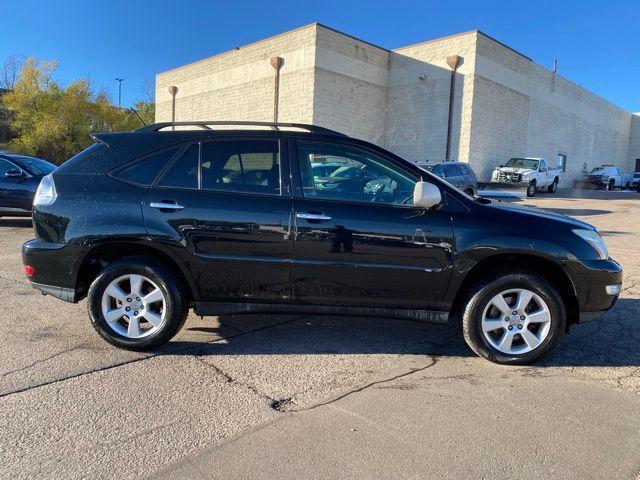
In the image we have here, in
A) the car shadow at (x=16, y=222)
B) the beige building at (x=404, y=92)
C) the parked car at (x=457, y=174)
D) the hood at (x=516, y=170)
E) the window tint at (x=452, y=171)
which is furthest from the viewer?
the beige building at (x=404, y=92)

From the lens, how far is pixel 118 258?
13.8ft

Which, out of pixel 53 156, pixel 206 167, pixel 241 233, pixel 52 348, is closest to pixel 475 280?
pixel 241 233

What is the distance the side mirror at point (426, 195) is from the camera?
3.79m

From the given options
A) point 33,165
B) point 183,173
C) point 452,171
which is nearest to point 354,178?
point 183,173

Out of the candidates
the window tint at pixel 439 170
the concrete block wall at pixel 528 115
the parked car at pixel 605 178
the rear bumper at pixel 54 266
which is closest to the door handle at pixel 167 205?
the rear bumper at pixel 54 266

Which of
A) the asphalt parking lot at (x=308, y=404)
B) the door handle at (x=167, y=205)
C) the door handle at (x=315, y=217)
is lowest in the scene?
the asphalt parking lot at (x=308, y=404)

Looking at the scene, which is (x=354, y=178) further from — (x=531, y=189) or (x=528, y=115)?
(x=528, y=115)

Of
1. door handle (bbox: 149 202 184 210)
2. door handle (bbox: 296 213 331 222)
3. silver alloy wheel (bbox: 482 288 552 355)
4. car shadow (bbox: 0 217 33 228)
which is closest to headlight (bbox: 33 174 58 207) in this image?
door handle (bbox: 149 202 184 210)

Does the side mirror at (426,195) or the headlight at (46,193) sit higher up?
the side mirror at (426,195)

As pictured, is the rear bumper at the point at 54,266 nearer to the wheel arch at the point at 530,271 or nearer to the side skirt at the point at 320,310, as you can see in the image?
the side skirt at the point at 320,310

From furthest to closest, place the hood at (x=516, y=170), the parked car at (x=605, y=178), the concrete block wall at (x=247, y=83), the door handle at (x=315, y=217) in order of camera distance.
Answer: the parked car at (x=605, y=178) < the concrete block wall at (x=247, y=83) < the hood at (x=516, y=170) < the door handle at (x=315, y=217)

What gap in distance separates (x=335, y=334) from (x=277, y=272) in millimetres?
1056

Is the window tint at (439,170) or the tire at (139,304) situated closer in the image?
the tire at (139,304)

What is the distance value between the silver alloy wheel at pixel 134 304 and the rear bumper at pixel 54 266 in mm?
336
